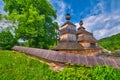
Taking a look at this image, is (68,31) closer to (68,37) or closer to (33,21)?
(68,37)

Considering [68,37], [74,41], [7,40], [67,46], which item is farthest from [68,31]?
[7,40]

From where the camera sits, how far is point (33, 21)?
100ft

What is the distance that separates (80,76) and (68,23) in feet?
94.7

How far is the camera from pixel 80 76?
20.2 feet

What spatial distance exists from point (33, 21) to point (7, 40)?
7.84 meters

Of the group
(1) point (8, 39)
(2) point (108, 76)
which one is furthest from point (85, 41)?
(2) point (108, 76)

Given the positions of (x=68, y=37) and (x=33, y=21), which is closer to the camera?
(x=33, y=21)

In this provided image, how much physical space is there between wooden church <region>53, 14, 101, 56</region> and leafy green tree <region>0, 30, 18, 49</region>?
10.5 m

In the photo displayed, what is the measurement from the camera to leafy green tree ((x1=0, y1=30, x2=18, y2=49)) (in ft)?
105

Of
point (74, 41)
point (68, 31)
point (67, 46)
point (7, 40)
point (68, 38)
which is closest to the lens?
point (67, 46)

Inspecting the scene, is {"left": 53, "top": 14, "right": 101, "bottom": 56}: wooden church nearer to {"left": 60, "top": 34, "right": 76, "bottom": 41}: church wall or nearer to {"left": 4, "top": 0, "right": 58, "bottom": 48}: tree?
{"left": 60, "top": 34, "right": 76, "bottom": 41}: church wall

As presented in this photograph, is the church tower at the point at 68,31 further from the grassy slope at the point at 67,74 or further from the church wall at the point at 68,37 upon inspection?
the grassy slope at the point at 67,74

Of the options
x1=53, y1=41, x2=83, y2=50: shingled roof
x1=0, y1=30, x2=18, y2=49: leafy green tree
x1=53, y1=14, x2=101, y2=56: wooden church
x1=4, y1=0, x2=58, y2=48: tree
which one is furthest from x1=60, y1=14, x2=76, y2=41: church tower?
x1=0, y1=30, x2=18, y2=49: leafy green tree

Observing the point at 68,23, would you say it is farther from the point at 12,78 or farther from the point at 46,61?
the point at 12,78
